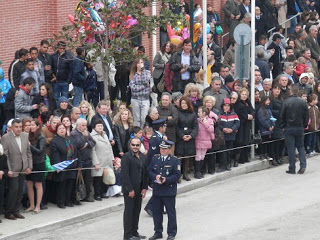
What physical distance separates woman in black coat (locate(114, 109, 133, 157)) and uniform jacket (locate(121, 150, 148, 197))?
3.40m

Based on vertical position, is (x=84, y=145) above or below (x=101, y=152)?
above

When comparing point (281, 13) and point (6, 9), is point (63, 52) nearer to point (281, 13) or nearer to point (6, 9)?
point (6, 9)

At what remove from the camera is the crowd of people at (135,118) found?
1936 centimetres

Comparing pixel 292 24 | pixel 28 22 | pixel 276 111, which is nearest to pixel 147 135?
pixel 276 111

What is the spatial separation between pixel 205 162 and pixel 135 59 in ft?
8.99

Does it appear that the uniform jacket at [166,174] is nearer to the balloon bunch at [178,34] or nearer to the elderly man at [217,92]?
the elderly man at [217,92]

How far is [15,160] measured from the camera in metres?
18.9

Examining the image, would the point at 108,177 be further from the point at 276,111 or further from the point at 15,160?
the point at 276,111

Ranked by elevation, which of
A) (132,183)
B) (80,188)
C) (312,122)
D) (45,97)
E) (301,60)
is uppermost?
(301,60)

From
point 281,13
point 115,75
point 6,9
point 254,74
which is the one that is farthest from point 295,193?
point 281,13

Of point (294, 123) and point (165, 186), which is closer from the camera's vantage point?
point (165, 186)

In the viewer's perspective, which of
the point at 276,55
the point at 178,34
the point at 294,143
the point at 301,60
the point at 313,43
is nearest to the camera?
the point at 294,143

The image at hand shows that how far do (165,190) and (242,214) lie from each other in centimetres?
255

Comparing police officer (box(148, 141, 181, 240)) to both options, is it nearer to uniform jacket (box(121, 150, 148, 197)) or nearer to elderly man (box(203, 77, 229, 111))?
uniform jacket (box(121, 150, 148, 197))
